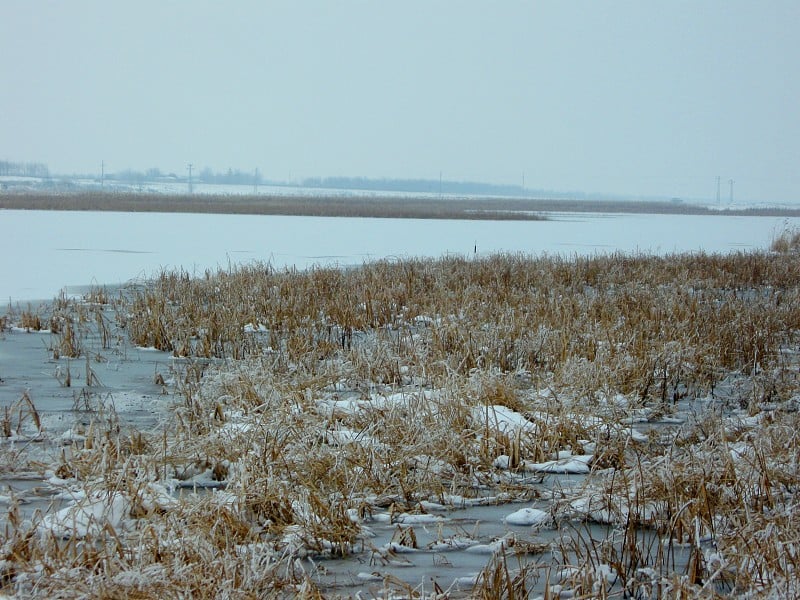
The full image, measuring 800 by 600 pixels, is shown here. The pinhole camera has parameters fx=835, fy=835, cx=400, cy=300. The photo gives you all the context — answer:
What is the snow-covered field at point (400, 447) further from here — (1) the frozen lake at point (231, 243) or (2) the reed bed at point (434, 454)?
(1) the frozen lake at point (231, 243)

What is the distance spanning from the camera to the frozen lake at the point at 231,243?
19.9 m

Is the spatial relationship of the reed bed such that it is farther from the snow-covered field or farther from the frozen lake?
the frozen lake

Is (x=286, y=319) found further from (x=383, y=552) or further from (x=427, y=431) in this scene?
(x=383, y=552)

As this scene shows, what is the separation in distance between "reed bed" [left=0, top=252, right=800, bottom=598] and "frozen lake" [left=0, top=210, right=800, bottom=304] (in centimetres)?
838

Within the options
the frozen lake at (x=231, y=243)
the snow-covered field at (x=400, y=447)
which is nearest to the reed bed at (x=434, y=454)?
the snow-covered field at (x=400, y=447)

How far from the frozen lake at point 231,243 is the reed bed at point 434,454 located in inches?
330

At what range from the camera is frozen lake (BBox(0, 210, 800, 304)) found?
19.9 meters

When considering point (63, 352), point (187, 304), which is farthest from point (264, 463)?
point (187, 304)

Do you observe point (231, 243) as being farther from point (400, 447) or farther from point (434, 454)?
point (434, 454)

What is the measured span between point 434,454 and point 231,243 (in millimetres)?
24971

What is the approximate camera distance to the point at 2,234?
29250mm

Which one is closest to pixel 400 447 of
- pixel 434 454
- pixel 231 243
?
pixel 434 454

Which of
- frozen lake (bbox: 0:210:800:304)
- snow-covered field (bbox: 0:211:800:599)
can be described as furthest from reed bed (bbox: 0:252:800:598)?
frozen lake (bbox: 0:210:800:304)

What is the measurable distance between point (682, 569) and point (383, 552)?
1.40 metres
